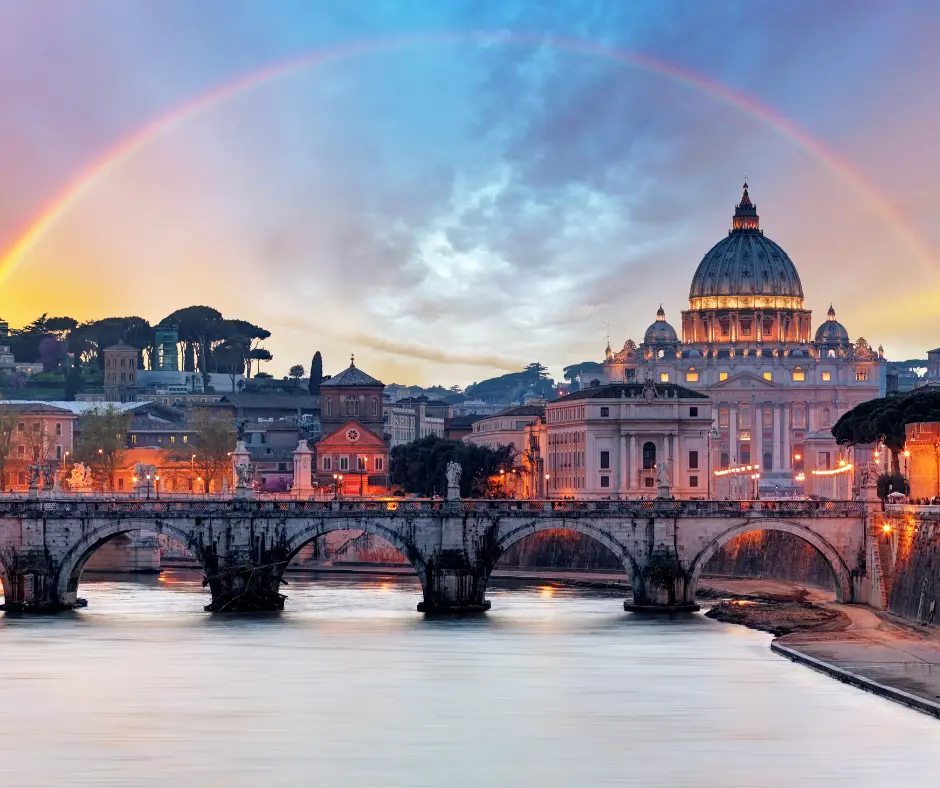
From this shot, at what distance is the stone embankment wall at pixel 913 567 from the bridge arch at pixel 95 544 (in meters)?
29.7

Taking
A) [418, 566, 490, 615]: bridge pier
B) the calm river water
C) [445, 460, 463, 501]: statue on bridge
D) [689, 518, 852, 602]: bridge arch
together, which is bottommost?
the calm river water

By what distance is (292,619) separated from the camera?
97.1 meters

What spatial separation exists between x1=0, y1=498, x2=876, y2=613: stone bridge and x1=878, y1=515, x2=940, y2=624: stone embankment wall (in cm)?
525

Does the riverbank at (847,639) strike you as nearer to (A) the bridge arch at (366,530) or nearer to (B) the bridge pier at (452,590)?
(B) the bridge pier at (452,590)

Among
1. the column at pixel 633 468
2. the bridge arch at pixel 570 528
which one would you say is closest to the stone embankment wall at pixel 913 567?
the bridge arch at pixel 570 528

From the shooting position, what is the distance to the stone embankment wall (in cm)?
8350

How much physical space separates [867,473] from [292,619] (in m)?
26.3

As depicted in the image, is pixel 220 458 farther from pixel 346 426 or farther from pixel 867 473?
pixel 867 473

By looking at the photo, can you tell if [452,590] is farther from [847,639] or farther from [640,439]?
[640,439]

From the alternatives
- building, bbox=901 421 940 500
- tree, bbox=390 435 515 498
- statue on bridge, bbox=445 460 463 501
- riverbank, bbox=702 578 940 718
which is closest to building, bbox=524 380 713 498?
tree, bbox=390 435 515 498

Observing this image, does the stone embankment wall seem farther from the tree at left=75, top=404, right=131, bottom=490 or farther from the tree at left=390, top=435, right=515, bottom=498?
the tree at left=75, top=404, right=131, bottom=490

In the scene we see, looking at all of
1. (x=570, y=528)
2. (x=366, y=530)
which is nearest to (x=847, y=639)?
(x=570, y=528)

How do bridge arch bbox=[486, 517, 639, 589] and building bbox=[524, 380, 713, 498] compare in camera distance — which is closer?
bridge arch bbox=[486, 517, 639, 589]

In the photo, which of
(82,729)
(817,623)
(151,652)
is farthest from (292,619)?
(82,729)
